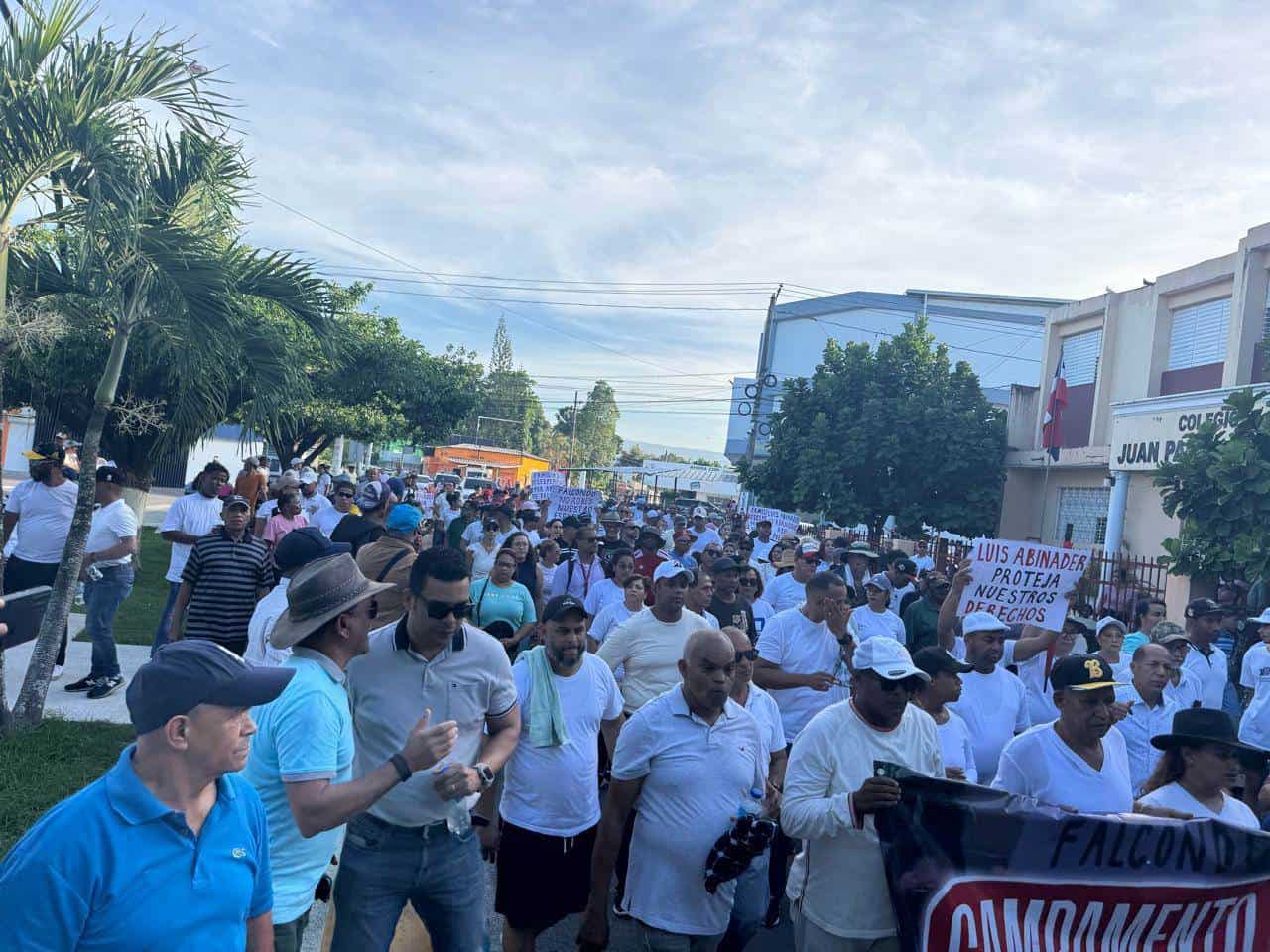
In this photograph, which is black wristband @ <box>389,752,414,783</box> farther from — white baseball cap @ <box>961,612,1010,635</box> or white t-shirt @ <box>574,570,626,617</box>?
white t-shirt @ <box>574,570,626,617</box>

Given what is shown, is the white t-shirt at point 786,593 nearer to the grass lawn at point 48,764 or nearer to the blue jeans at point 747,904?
the blue jeans at point 747,904

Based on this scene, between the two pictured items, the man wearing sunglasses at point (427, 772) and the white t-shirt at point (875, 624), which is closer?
the man wearing sunglasses at point (427, 772)

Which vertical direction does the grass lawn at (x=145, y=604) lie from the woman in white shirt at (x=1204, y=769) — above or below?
below

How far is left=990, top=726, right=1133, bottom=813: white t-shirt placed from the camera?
14.5ft

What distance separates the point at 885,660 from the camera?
3.94 meters

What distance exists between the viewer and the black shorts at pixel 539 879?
4.67 metres

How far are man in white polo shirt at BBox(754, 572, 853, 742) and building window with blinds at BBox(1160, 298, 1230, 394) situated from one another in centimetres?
1872

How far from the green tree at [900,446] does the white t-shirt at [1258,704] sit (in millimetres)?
19257

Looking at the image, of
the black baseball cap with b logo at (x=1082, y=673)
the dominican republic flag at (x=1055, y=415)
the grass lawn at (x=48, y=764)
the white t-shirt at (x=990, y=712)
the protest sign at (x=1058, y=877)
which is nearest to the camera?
the protest sign at (x=1058, y=877)

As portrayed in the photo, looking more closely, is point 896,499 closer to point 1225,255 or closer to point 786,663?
point 1225,255

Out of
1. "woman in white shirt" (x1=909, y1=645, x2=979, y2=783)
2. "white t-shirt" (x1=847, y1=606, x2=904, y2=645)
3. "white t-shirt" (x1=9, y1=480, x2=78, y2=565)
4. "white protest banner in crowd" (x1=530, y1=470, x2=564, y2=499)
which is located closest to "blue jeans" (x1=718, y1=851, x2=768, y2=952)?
"woman in white shirt" (x1=909, y1=645, x2=979, y2=783)

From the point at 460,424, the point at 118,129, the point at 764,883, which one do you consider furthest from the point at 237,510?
the point at 460,424

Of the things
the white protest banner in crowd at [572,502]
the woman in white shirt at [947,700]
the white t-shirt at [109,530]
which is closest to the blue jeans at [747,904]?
the woman in white shirt at [947,700]

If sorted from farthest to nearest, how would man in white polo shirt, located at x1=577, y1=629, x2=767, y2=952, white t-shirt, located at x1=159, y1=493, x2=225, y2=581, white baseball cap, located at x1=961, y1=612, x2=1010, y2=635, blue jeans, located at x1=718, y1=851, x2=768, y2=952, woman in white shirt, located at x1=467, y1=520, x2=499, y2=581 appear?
woman in white shirt, located at x1=467, y1=520, x2=499, y2=581
white t-shirt, located at x1=159, y1=493, x2=225, y2=581
white baseball cap, located at x1=961, y1=612, x2=1010, y2=635
blue jeans, located at x1=718, y1=851, x2=768, y2=952
man in white polo shirt, located at x1=577, y1=629, x2=767, y2=952
